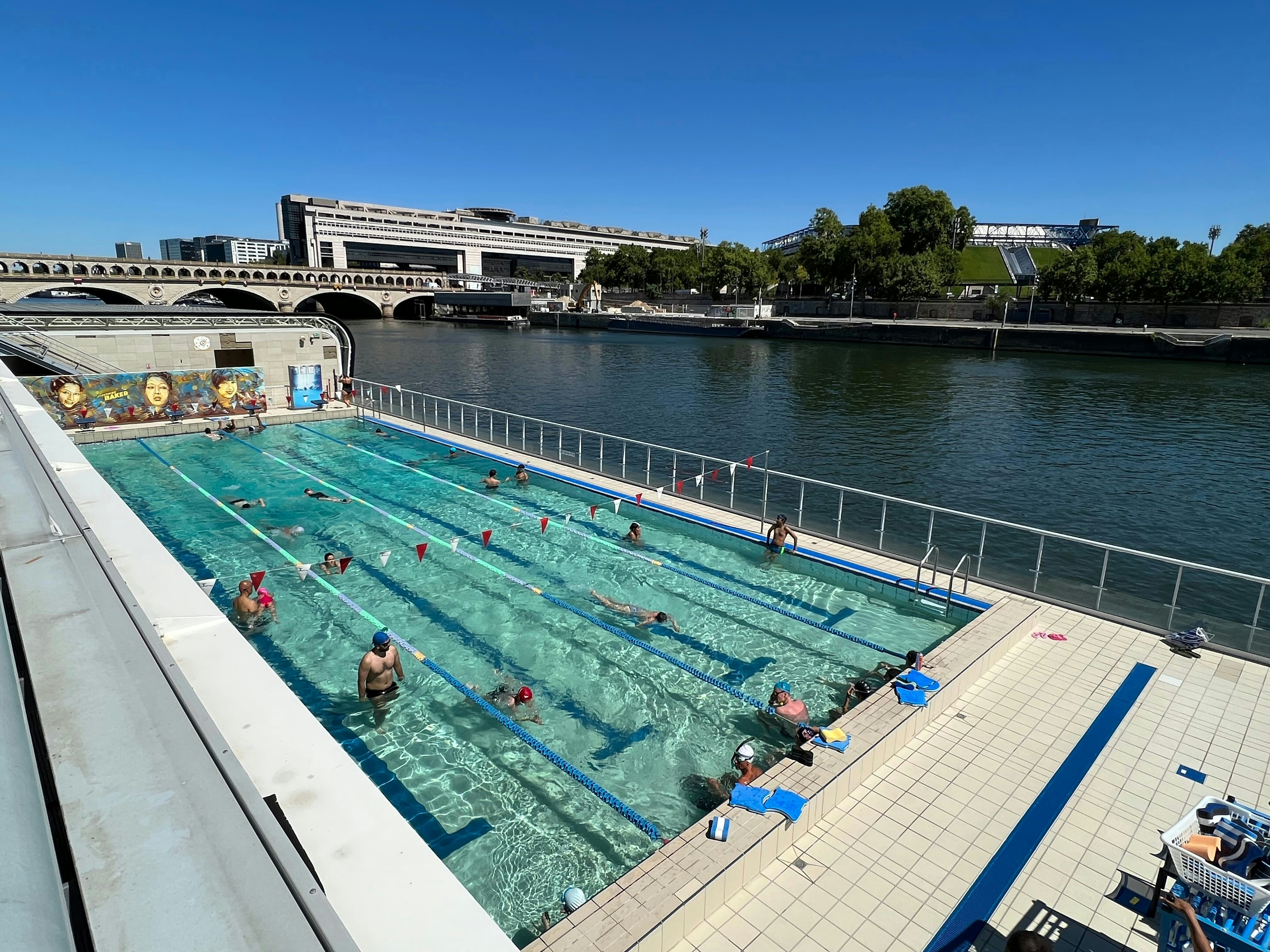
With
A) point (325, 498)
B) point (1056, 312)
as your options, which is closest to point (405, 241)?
point (1056, 312)

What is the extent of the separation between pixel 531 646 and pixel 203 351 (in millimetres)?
24672

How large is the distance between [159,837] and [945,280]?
112m

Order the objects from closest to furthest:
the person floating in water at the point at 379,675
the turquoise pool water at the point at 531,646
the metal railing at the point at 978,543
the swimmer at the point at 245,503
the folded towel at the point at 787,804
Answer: the folded towel at the point at 787,804 → the turquoise pool water at the point at 531,646 → the person floating in water at the point at 379,675 → the metal railing at the point at 978,543 → the swimmer at the point at 245,503

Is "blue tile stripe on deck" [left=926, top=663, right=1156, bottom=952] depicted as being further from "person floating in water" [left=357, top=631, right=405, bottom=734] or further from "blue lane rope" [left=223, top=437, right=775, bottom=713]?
"person floating in water" [left=357, top=631, right=405, bottom=734]

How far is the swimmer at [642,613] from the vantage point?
13.2m

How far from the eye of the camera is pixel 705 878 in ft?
21.4

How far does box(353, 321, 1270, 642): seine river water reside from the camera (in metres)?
25.3

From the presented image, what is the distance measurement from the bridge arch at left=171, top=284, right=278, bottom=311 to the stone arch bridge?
0.14m

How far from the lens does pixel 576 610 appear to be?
13688 millimetres

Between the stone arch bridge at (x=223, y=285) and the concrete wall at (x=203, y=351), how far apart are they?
62541 mm

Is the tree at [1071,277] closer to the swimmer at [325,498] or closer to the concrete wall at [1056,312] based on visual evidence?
the concrete wall at [1056,312]

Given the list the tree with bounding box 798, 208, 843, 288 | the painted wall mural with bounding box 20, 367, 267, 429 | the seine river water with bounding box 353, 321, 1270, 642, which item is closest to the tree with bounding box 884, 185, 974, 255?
the tree with bounding box 798, 208, 843, 288

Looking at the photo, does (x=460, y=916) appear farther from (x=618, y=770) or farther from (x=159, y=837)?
(x=618, y=770)

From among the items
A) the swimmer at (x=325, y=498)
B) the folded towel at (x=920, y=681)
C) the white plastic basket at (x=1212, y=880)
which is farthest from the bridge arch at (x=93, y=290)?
the white plastic basket at (x=1212, y=880)
